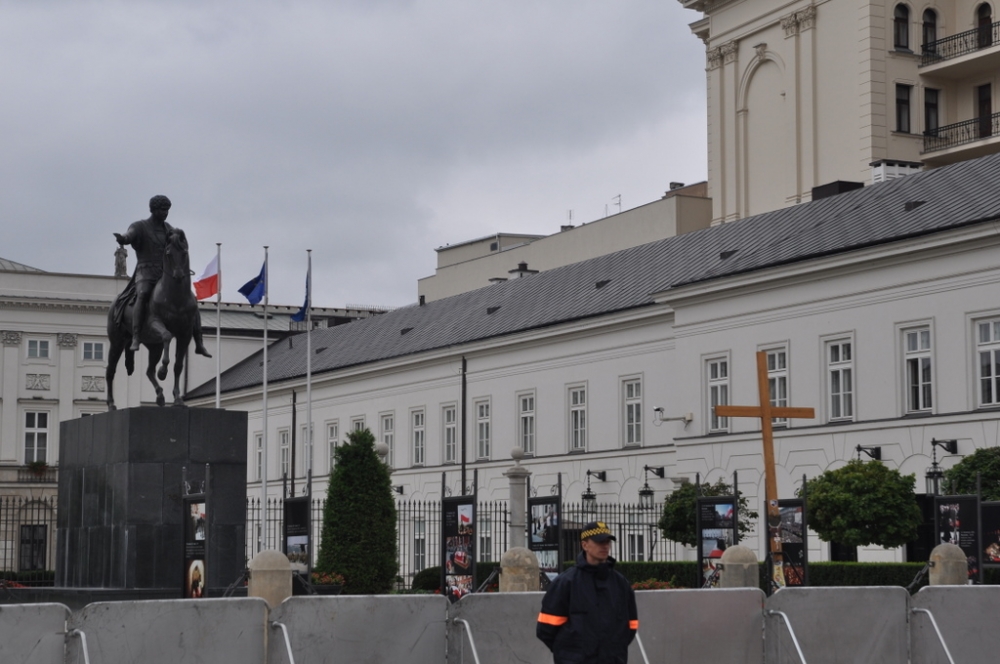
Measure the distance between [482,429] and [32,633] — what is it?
45560 mm

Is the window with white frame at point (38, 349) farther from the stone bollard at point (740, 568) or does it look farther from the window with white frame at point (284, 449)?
the stone bollard at point (740, 568)

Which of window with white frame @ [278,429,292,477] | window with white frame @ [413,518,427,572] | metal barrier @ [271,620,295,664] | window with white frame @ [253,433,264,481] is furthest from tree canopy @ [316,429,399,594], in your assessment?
window with white frame @ [253,433,264,481]

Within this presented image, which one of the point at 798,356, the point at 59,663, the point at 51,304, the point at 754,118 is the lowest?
the point at 59,663

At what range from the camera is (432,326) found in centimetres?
6650

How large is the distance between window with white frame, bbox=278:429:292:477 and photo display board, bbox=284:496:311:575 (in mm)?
42851

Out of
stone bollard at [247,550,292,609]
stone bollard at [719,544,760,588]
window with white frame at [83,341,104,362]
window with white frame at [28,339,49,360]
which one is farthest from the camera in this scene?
window with white frame at [83,341,104,362]

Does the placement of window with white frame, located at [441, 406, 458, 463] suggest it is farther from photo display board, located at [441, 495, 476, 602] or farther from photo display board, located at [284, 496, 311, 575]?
photo display board, located at [284, 496, 311, 575]

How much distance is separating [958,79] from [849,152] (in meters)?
5.73

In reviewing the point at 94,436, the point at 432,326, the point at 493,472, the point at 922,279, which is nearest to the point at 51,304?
the point at 432,326

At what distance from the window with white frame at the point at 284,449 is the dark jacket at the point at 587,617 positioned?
59.3 m

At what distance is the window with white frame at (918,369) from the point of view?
3881 centimetres

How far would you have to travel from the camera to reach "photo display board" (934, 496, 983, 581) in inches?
1020

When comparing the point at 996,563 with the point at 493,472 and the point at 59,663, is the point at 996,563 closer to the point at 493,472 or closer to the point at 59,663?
the point at 59,663

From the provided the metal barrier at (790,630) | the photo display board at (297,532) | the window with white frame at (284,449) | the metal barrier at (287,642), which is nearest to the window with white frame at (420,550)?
the window with white frame at (284,449)
